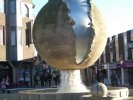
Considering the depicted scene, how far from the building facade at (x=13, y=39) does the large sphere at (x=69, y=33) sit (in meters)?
31.9

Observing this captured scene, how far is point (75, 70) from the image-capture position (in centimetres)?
1733

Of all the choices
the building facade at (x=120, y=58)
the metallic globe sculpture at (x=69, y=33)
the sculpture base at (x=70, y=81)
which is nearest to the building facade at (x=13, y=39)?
the building facade at (x=120, y=58)

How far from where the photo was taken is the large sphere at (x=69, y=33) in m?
16.2

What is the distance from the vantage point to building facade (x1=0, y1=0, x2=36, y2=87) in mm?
48656

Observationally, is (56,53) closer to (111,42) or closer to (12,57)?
(12,57)

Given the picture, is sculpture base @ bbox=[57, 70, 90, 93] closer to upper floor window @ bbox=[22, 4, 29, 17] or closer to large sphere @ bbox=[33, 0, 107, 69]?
large sphere @ bbox=[33, 0, 107, 69]

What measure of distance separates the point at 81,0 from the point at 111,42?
5066cm

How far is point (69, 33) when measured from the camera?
1622cm

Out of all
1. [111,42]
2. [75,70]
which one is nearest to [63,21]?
[75,70]

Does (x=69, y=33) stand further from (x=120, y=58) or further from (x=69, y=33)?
(x=120, y=58)

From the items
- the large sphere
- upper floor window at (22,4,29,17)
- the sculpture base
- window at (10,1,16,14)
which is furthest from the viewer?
upper floor window at (22,4,29,17)

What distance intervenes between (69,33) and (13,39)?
34.0 m

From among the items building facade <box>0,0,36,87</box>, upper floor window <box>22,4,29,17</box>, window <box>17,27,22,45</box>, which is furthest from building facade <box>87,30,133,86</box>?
upper floor window <box>22,4,29,17</box>

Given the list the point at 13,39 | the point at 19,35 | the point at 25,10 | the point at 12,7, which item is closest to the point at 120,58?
the point at 25,10
